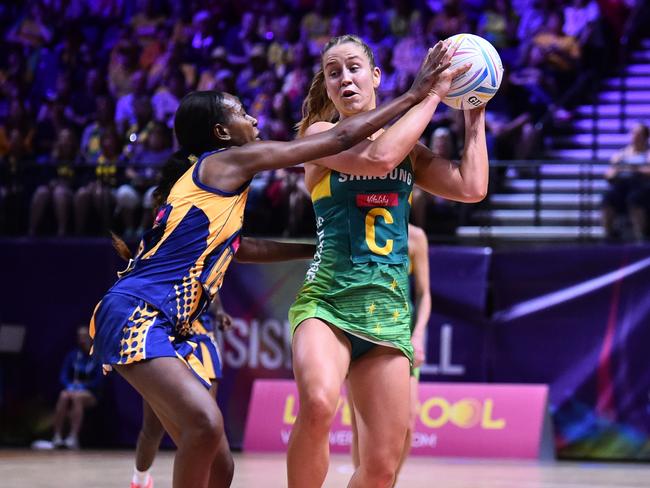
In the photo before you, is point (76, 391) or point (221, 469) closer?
point (221, 469)

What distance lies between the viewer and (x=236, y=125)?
460 cm

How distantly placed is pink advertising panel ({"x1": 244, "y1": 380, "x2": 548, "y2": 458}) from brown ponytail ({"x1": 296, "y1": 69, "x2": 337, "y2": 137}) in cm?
546

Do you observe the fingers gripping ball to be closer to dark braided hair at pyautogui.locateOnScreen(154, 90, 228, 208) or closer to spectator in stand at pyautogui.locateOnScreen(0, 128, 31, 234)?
dark braided hair at pyautogui.locateOnScreen(154, 90, 228, 208)

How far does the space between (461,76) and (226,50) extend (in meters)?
9.96

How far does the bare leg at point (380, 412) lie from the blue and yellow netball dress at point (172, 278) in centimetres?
70

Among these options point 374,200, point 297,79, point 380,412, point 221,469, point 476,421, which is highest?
point 297,79

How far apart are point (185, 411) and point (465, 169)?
61.5 inches

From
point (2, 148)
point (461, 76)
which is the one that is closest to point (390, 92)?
point (2, 148)

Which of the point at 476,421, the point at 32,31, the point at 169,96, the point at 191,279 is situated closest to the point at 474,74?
the point at 191,279

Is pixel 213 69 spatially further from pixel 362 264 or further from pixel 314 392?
pixel 314 392

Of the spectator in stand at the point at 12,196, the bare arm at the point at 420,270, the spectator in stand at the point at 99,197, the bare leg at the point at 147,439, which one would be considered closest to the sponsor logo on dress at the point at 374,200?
the bare leg at the point at 147,439

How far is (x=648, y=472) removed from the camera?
30.1 feet

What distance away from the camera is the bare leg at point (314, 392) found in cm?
428

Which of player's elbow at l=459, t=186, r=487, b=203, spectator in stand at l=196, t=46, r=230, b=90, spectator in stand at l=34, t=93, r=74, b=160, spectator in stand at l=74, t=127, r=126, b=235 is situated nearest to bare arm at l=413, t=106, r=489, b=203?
player's elbow at l=459, t=186, r=487, b=203
